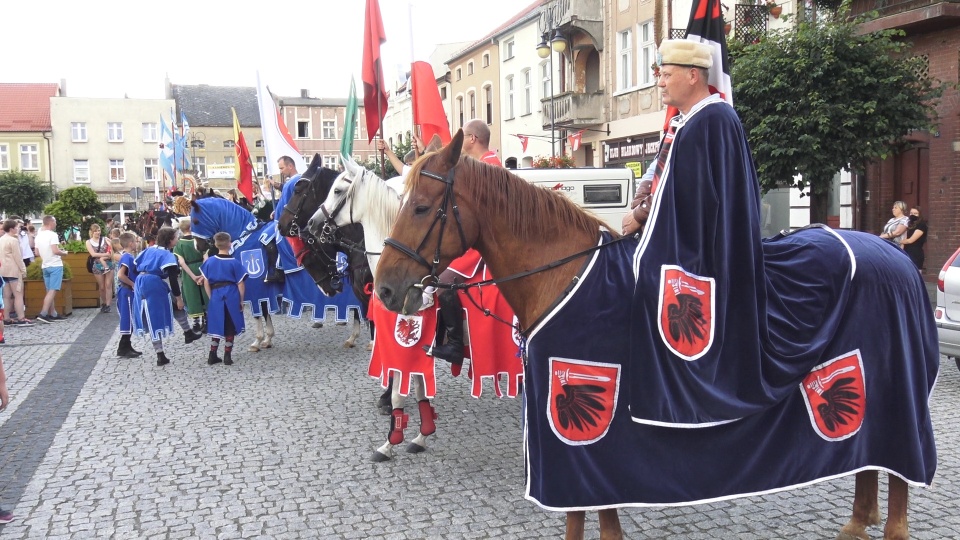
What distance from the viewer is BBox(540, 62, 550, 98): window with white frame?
102ft

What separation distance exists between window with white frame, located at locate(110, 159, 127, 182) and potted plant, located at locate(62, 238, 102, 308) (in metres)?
51.0

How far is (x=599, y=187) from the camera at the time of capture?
11305 mm

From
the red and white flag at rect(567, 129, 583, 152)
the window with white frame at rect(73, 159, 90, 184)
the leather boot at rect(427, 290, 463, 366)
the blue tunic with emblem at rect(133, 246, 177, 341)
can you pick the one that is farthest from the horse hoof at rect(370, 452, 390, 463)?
the window with white frame at rect(73, 159, 90, 184)

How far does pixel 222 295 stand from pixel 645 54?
18579mm

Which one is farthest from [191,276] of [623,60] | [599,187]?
[623,60]

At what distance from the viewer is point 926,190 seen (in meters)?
16.1

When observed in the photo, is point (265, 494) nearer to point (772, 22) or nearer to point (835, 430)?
point (835, 430)

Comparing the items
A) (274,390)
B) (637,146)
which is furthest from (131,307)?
(637,146)

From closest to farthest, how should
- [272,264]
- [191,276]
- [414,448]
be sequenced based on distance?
[414,448], [272,264], [191,276]

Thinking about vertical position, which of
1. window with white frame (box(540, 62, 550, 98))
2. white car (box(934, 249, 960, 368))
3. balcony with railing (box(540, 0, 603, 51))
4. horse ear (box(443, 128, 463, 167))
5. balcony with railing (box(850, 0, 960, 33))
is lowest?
white car (box(934, 249, 960, 368))

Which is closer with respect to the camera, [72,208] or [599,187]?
[599,187]

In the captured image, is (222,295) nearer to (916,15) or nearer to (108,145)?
(916,15)

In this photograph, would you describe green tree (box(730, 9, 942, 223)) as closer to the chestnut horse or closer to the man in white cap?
the chestnut horse

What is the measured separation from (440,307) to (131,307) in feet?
21.2
